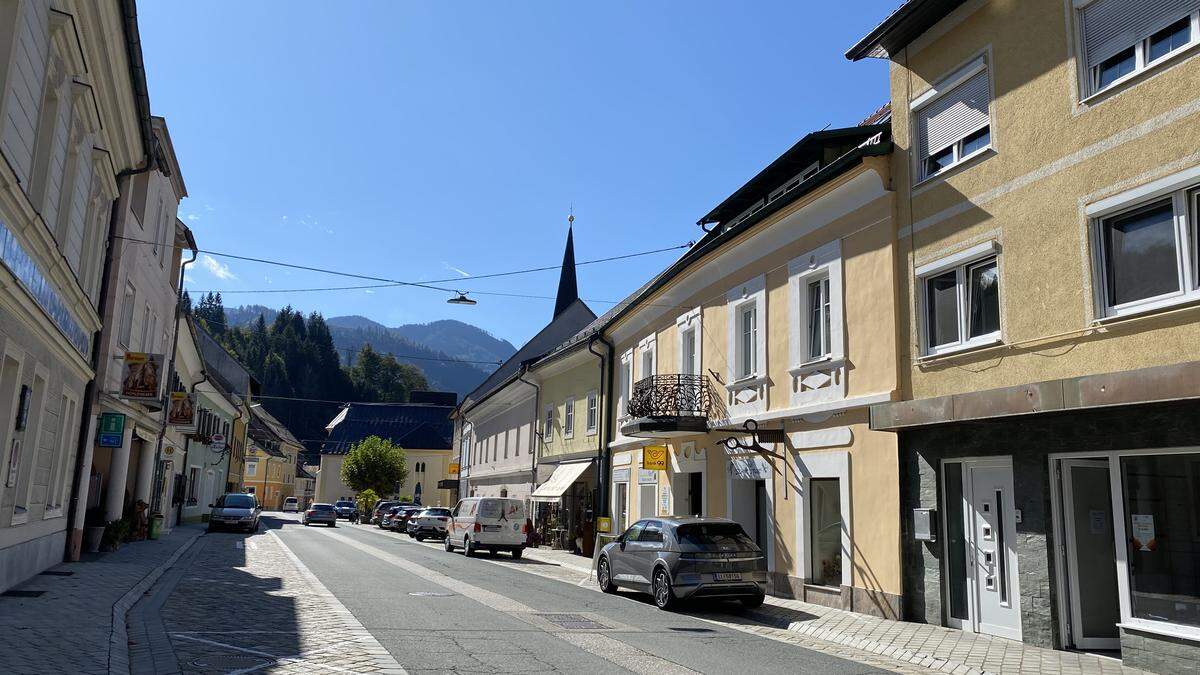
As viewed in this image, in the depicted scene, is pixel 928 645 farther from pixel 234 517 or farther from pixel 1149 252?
pixel 234 517

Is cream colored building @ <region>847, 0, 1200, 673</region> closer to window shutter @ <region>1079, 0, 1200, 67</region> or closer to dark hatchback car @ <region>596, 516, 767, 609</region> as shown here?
window shutter @ <region>1079, 0, 1200, 67</region>

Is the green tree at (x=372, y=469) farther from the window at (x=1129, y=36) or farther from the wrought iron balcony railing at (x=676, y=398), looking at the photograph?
the window at (x=1129, y=36)

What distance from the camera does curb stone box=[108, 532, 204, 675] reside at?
7916 millimetres

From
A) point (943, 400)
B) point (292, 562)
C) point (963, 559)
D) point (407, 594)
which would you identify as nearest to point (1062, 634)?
point (963, 559)

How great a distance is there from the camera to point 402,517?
1924 inches

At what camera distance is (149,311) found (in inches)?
971

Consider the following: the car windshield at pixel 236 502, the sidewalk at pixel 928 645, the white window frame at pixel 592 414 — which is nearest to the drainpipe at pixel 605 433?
the white window frame at pixel 592 414

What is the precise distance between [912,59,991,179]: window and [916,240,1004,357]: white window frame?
1474mm

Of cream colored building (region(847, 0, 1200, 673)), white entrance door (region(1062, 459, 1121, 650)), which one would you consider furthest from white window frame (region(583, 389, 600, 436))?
white entrance door (region(1062, 459, 1121, 650))

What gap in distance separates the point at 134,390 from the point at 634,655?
14885mm

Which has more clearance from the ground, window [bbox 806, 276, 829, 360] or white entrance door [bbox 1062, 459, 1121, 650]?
window [bbox 806, 276, 829, 360]

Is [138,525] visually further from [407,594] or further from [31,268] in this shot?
[31,268]

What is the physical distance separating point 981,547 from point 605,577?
7.66 m

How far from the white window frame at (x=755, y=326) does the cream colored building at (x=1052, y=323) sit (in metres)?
4.20
